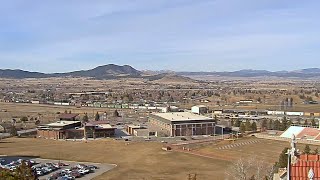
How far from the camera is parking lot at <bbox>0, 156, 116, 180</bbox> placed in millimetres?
45469

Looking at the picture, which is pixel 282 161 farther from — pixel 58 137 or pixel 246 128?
pixel 58 137

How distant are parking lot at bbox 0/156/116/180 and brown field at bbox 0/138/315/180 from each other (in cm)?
171

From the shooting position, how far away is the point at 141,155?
57031 millimetres

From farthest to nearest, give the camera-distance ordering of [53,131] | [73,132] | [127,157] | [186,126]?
1. [186,126]
2. [73,132]
3. [53,131]
4. [127,157]

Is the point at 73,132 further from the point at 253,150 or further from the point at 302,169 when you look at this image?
the point at 302,169

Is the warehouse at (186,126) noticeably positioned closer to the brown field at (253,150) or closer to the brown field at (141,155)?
the brown field at (141,155)

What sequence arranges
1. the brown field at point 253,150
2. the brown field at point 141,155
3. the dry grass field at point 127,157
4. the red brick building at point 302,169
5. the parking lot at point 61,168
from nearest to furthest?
the red brick building at point 302,169 → the parking lot at point 61,168 → the dry grass field at point 127,157 → the brown field at point 141,155 → the brown field at point 253,150

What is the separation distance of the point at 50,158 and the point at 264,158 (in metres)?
27.2

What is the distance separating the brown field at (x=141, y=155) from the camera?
46.4m

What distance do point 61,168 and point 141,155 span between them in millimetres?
11134

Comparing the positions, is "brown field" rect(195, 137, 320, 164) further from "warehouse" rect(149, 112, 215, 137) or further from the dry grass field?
"warehouse" rect(149, 112, 215, 137)

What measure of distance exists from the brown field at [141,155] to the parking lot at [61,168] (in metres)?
1.71

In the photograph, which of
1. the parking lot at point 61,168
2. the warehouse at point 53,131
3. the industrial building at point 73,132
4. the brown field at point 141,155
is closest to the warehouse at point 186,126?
the industrial building at point 73,132

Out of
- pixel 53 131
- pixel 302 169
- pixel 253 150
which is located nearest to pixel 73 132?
pixel 53 131
